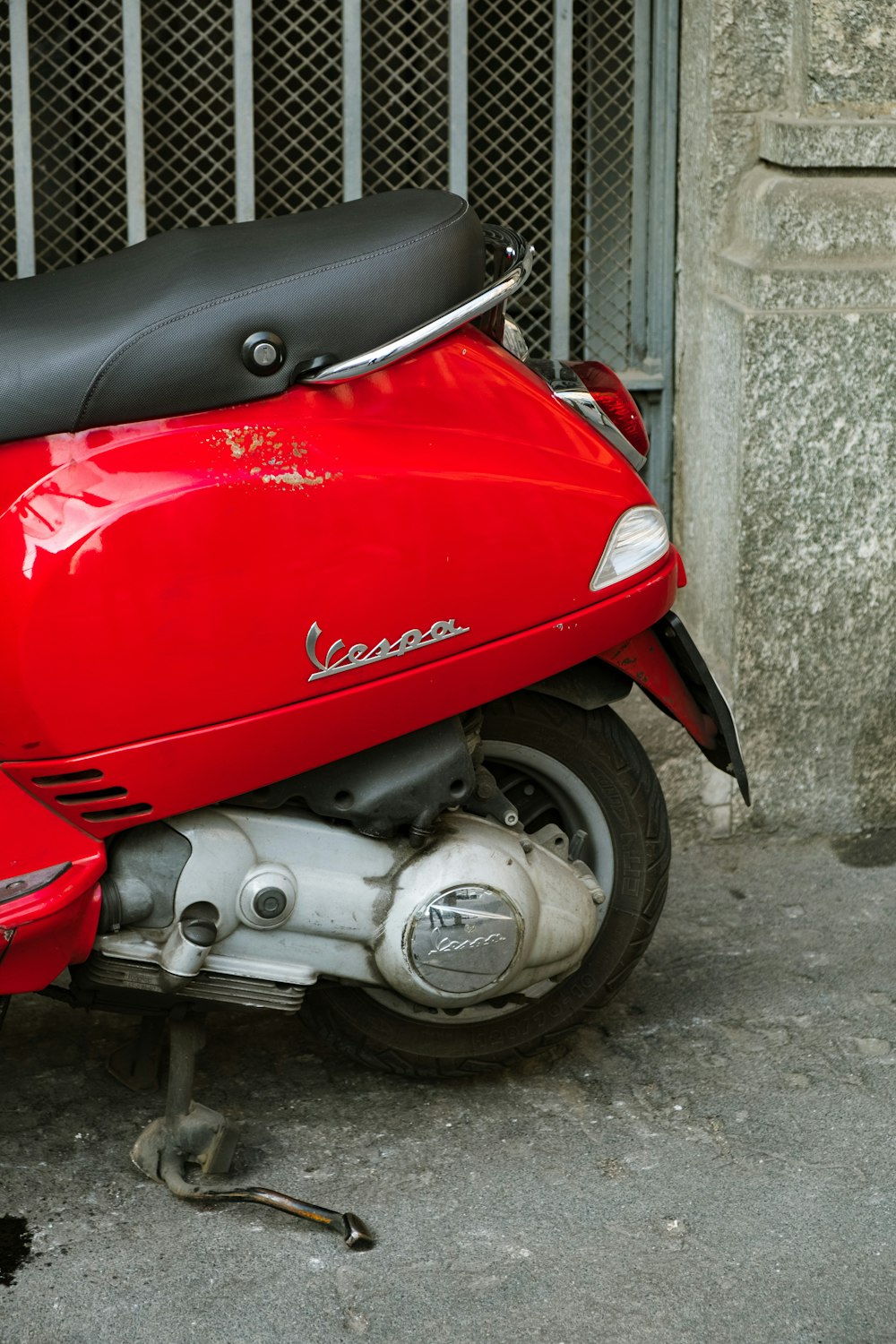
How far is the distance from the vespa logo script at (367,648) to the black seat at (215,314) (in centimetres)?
37

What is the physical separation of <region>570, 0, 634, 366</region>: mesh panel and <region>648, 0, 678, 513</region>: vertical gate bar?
0.20 feet

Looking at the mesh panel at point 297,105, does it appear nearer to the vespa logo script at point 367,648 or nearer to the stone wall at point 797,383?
the stone wall at point 797,383

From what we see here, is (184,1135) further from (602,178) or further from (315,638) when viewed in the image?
(602,178)

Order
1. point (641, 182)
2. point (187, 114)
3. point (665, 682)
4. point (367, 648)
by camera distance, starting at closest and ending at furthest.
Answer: point (367, 648), point (665, 682), point (187, 114), point (641, 182)

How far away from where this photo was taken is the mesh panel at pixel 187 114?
3.66 metres

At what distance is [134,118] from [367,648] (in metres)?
1.83

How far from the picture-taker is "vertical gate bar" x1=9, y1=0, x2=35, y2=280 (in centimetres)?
345

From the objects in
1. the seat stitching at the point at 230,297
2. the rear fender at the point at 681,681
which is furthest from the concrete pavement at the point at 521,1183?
the seat stitching at the point at 230,297

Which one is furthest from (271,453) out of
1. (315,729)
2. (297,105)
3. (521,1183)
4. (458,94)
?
(297,105)

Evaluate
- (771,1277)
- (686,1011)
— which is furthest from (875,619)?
(771,1277)

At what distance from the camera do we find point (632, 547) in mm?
2508

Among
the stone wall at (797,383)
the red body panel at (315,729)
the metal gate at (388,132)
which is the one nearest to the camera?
the red body panel at (315,729)

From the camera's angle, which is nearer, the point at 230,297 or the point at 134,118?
the point at 230,297

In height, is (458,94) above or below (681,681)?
above
